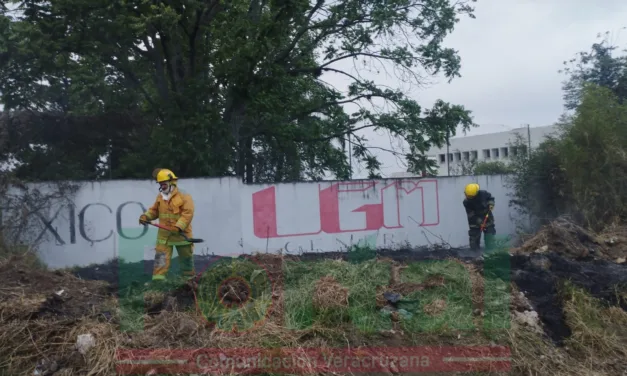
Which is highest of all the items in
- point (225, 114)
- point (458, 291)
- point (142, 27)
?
point (142, 27)

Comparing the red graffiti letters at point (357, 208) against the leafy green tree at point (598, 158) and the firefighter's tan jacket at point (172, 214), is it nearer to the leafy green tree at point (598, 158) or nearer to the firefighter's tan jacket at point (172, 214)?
the leafy green tree at point (598, 158)

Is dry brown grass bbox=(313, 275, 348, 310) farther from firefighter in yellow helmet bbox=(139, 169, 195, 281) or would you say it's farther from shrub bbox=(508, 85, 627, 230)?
shrub bbox=(508, 85, 627, 230)

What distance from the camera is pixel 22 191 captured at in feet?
35.4

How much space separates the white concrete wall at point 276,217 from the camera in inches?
450

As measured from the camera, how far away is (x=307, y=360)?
504cm

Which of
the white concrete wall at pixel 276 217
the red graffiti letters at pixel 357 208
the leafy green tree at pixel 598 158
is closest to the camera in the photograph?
the white concrete wall at pixel 276 217

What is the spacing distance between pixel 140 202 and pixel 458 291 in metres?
7.31

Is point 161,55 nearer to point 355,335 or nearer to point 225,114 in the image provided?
point 225,114

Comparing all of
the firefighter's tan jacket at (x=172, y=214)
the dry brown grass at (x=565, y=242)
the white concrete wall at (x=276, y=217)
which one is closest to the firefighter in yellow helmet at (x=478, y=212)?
the dry brown grass at (x=565, y=242)

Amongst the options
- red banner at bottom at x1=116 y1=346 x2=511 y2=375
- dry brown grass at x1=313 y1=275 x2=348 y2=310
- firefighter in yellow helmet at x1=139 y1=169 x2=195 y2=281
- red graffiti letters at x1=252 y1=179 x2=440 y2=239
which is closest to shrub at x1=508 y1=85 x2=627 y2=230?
A: red graffiti letters at x1=252 y1=179 x2=440 y2=239

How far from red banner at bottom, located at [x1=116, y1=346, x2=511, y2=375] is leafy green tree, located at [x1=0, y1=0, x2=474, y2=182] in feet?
26.6

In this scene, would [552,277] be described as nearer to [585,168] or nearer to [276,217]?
[585,168]

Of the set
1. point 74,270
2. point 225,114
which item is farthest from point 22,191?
point 225,114

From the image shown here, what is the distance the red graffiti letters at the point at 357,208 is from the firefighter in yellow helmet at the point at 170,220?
4.58 metres
